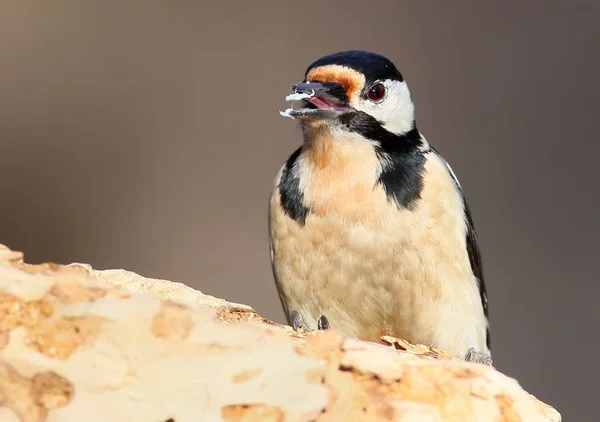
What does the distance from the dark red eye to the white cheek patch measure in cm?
1

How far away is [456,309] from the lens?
216cm

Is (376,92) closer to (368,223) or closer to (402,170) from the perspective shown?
(402,170)

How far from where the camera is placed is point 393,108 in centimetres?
216

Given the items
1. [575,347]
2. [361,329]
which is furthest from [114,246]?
[361,329]

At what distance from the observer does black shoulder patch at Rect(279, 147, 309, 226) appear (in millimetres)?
2139

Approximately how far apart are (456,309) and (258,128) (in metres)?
2.24

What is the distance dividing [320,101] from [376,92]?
0.15 meters

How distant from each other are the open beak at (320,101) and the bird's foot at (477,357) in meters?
0.59

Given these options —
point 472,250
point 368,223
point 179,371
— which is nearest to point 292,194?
point 368,223

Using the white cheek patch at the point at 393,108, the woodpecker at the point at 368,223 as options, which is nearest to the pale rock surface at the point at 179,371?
the woodpecker at the point at 368,223

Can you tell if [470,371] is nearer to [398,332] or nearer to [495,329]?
[398,332]

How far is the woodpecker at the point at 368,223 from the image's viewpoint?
206 centimetres

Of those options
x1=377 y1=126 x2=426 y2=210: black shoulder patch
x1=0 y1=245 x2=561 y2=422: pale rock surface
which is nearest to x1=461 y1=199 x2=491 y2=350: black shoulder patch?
x1=377 y1=126 x2=426 y2=210: black shoulder patch

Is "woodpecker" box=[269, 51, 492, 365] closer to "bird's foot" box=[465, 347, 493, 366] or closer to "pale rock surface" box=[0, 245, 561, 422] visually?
"bird's foot" box=[465, 347, 493, 366]
